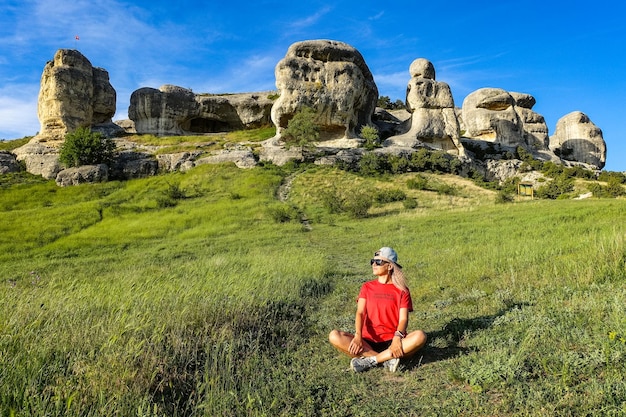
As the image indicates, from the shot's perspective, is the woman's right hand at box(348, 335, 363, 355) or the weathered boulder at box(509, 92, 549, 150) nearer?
the woman's right hand at box(348, 335, 363, 355)

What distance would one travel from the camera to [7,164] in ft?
169

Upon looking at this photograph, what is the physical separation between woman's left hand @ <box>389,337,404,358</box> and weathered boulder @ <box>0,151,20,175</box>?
5842 centimetres

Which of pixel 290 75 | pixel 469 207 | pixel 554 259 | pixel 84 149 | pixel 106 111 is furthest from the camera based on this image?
pixel 106 111

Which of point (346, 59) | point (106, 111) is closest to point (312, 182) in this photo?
point (346, 59)

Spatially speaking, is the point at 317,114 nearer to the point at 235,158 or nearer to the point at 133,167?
the point at 235,158

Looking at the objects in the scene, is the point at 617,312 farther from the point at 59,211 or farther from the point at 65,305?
the point at 59,211

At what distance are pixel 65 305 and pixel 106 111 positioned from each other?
67.2 meters

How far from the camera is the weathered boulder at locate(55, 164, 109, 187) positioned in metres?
45.8

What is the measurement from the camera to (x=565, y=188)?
42.8 metres

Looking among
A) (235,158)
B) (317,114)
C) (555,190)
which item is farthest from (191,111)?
(555,190)

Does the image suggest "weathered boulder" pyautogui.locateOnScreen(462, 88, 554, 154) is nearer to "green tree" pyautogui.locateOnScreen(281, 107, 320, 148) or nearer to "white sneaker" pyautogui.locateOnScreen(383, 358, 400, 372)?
"green tree" pyautogui.locateOnScreen(281, 107, 320, 148)

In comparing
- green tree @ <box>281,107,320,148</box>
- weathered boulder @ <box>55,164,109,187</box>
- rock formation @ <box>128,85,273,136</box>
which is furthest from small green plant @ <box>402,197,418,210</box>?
rock formation @ <box>128,85,273,136</box>

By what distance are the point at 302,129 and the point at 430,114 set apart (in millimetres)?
20237

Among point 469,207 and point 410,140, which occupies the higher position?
point 410,140
